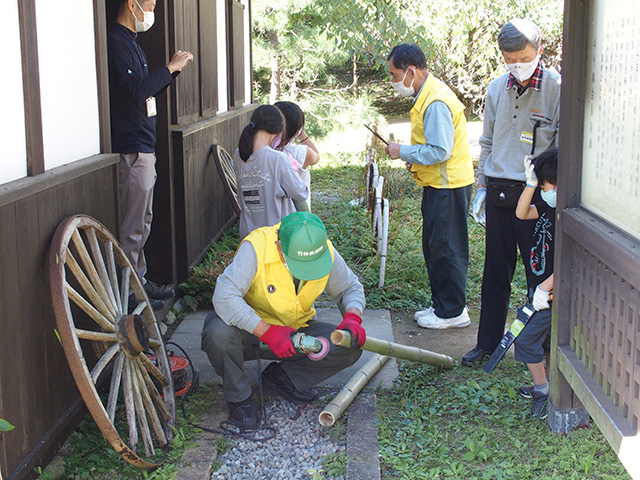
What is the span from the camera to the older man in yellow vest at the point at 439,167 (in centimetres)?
456

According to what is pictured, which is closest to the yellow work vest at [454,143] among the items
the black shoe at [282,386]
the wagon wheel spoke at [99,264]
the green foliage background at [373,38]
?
the black shoe at [282,386]

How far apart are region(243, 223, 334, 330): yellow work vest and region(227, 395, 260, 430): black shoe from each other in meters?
0.43

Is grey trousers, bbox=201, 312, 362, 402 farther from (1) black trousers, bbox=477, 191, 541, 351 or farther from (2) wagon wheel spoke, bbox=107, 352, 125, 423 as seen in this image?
(1) black trousers, bbox=477, 191, 541, 351

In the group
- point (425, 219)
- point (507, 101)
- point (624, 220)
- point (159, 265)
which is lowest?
point (159, 265)

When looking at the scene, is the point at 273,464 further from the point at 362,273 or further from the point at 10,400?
the point at 362,273

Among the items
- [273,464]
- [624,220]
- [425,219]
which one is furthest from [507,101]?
[273,464]

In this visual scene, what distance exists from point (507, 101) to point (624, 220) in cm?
149

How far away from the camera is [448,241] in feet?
15.5

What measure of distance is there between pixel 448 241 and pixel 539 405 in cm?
150

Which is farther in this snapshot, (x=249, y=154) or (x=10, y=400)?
(x=249, y=154)

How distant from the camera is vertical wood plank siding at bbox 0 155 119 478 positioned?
2.58m

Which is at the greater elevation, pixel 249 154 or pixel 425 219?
pixel 249 154

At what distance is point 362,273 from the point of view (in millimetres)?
6008

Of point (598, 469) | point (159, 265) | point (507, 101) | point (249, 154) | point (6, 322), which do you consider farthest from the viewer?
point (159, 265)
